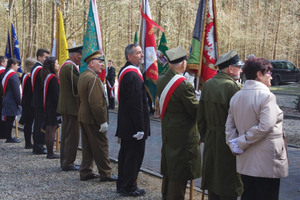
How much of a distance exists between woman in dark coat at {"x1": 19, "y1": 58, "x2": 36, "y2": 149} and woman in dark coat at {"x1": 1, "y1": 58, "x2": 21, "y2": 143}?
482 millimetres

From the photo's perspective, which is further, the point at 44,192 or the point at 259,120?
the point at 44,192

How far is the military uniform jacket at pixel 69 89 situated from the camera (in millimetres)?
6578

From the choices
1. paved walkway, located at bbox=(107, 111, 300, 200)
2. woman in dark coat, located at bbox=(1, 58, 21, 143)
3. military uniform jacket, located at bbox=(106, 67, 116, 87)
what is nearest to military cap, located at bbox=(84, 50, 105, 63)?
paved walkway, located at bbox=(107, 111, 300, 200)

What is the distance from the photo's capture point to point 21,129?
447 inches

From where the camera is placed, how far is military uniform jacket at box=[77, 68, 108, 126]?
18.7 feet

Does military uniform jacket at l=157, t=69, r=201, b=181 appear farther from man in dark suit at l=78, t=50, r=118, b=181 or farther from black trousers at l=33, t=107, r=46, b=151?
black trousers at l=33, t=107, r=46, b=151

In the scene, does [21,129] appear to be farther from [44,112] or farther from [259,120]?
[259,120]

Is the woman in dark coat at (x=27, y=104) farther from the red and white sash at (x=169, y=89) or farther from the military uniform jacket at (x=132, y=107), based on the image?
the red and white sash at (x=169, y=89)

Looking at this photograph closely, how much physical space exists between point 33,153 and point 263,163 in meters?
6.00

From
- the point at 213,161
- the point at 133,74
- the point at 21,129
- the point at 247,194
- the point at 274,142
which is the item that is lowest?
the point at 21,129

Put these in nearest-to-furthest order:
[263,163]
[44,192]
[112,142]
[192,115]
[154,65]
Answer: [263,163], [192,115], [44,192], [154,65], [112,142]

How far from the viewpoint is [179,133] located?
4453mm

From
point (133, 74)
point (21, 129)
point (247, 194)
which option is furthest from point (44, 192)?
point (21, 129)

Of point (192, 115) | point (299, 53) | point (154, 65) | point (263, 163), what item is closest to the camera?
point (263, 163)
